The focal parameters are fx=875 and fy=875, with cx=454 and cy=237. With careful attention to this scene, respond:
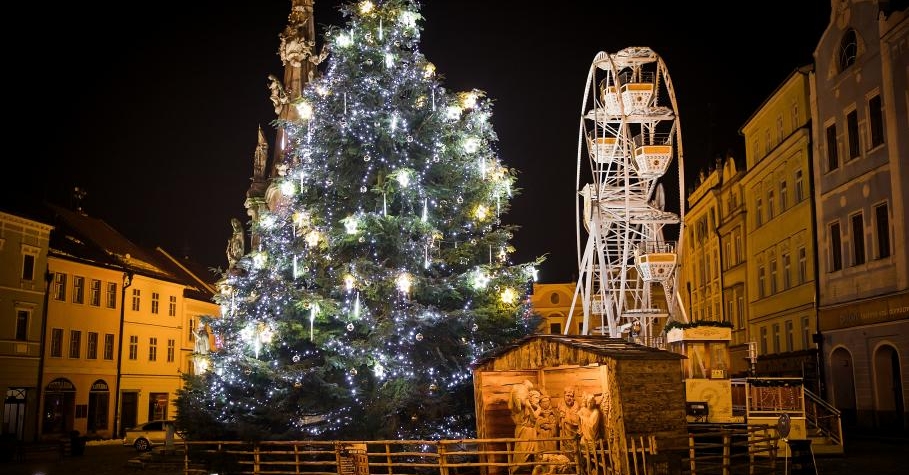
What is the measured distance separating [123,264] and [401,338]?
35.1 m

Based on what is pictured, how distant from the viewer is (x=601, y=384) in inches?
624

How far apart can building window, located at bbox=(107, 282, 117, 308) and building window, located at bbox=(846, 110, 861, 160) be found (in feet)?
120

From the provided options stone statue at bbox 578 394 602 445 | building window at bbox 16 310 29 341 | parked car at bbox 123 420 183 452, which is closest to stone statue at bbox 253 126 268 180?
parked car at bbox 123 420 183 452

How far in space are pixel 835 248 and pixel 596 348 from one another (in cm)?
2136

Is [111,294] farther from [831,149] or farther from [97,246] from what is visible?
[831,149]

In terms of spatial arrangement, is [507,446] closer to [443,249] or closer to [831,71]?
[443,249]

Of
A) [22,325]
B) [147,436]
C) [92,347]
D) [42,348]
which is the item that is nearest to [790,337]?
[147,436]

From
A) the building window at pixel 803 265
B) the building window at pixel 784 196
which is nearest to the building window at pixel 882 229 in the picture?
the building window at pixel 803 265

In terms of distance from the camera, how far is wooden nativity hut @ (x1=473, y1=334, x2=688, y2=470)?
1263cm

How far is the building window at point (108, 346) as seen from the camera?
152ft

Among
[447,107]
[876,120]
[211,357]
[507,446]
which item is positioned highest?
[876,120]

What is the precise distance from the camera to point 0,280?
38.4m

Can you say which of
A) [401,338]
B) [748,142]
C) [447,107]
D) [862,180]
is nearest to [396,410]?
[401,338]

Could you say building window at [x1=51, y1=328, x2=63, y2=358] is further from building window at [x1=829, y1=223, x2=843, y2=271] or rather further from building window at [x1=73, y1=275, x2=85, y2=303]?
building window at [x1=829, y1=223, x2=843, y2=271]
